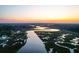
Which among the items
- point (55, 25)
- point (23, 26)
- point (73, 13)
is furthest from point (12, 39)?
point (73, 13)

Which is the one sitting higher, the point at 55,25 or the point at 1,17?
the point at 1,17

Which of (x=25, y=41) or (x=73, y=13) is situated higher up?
(x=73, y=13)

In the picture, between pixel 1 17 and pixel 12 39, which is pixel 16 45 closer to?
pixel 12 39

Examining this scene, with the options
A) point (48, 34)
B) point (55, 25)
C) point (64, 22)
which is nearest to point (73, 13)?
point (64, 22)

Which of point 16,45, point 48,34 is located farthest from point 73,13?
point 16,45
